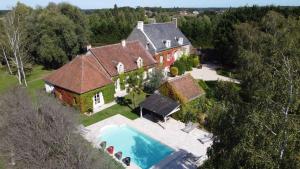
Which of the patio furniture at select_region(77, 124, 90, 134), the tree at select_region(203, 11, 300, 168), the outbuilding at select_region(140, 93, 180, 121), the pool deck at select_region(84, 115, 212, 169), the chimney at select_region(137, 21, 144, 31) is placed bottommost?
the pool deck at select_region(84, 115, 212, 169)

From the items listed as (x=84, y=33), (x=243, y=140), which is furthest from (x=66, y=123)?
(x=84, y=33)

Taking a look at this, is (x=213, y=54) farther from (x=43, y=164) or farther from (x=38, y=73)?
(x=43, y=164)

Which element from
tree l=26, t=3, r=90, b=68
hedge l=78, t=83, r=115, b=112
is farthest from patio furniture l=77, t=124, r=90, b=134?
tree l=26, t=3, r=90, b=68

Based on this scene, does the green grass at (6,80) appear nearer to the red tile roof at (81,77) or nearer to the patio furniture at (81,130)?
the red tile roof at (81,77)

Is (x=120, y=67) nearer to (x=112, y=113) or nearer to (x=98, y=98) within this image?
(x=98, y=98)

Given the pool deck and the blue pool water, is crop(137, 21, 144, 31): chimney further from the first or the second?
the blue pool water
